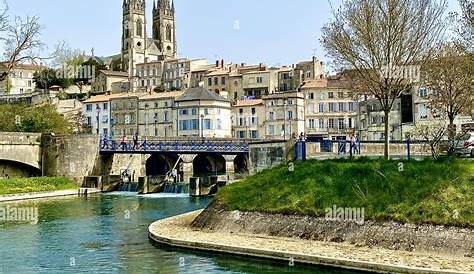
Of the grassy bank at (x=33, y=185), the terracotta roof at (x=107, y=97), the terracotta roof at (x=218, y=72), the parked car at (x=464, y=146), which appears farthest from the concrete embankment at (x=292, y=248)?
the terracotta roof at (x=218, y=72)

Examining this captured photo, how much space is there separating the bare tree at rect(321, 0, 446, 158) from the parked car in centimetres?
481

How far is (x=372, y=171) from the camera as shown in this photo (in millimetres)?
30766

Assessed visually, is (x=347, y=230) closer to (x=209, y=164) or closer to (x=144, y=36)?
(x=209, y=164)

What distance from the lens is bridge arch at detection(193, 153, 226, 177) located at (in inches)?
3750

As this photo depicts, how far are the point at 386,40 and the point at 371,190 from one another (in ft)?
33.4

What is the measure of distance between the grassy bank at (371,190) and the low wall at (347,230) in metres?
0.41

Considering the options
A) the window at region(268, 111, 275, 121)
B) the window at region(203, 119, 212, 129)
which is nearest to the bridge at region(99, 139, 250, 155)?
the window at region(203, 119, 212, 129)

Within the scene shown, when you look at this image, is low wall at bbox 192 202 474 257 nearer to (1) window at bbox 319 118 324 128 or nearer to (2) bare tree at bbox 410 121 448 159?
(2) bare tree at bbox 410 121 448 159

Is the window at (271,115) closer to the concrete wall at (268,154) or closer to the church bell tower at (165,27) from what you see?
the concrete wall at (268,154)

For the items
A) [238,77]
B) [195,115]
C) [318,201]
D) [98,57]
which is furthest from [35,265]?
[98,57]

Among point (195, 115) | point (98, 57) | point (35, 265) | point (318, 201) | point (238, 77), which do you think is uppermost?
point (98, 57)

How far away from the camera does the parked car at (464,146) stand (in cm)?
3722

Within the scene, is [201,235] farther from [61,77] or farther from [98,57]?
[98,57]

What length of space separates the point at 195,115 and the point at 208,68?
139ft
